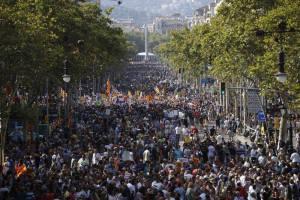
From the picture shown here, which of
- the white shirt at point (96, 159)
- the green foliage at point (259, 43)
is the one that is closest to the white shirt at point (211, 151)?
the green foliage at point (259, 43)

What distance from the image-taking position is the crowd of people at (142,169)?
24.8 metres

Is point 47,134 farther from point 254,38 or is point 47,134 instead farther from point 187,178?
point 187,178

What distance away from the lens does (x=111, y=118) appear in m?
55.0

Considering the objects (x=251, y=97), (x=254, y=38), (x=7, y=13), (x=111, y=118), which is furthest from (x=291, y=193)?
(x=111, y=118)

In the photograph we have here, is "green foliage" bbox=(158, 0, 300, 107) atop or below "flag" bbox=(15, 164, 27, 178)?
atop

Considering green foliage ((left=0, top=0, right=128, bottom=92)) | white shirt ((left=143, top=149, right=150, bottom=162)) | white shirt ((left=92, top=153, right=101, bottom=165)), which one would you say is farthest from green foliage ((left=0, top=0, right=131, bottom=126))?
white shirt ((left=143, top=149, right=150, bottom=162))

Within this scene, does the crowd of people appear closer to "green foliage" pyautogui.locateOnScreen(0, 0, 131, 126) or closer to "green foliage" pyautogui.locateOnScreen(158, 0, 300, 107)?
"green foliage" pyautogui.locateOnScreen(0, 0, 131, 126)

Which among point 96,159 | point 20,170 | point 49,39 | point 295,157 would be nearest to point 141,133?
point 49,39

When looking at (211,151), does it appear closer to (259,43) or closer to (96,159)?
(96,159)

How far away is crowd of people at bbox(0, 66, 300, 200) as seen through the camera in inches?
975

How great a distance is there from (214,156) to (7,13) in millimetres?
10773

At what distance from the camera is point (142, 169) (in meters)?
32.0

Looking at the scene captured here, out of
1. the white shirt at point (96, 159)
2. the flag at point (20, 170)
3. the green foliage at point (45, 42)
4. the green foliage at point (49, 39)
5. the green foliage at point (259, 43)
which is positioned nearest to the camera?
the flag at point (20, 170)

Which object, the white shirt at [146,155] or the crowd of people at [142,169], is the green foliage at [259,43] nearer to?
the crowd of people at [142,169]
